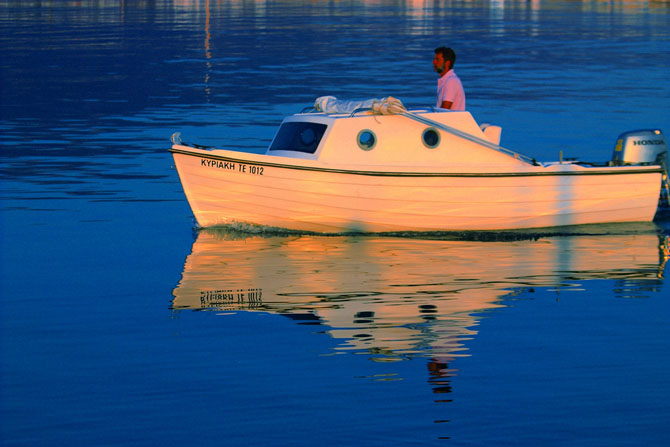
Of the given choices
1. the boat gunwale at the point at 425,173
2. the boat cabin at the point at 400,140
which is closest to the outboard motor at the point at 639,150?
the boat gunwale at the point at 425,173

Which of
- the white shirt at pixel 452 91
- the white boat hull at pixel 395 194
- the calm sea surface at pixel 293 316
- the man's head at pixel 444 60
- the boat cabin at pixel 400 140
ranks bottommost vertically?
the calm sea surface at pixel 293 316

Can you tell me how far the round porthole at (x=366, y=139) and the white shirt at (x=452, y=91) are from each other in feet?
4.50

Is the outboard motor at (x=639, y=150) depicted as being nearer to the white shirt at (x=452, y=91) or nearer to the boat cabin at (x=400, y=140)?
the boat cabin at (x=400, y=140)

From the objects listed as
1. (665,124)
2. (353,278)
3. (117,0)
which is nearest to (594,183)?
(353,278)

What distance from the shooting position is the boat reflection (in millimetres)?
Answer: 12602

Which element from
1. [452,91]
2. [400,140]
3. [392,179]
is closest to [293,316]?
[392,179]

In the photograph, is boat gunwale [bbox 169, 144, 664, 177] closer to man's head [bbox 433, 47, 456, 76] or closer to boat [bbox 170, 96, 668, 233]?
boat [bbox 170, 96, 668, 233]

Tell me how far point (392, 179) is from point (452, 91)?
1804 mm

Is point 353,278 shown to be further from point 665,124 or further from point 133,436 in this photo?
point 665,124

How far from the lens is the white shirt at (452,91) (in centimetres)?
1798

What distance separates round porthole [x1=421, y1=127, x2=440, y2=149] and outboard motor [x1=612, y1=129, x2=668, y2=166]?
3097 mm

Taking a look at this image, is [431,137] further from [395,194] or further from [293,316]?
[293,316]

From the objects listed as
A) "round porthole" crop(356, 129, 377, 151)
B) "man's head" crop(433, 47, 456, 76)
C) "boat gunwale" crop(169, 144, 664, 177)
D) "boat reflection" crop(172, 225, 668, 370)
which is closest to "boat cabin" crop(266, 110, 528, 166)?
"round porthole" crop(356, 129, 377, 151)

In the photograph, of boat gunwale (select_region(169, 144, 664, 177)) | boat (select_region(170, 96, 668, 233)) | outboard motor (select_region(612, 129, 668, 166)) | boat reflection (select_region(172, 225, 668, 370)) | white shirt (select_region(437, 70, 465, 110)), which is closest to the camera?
boat reflection (select_region(172, 225, 668, 370))
